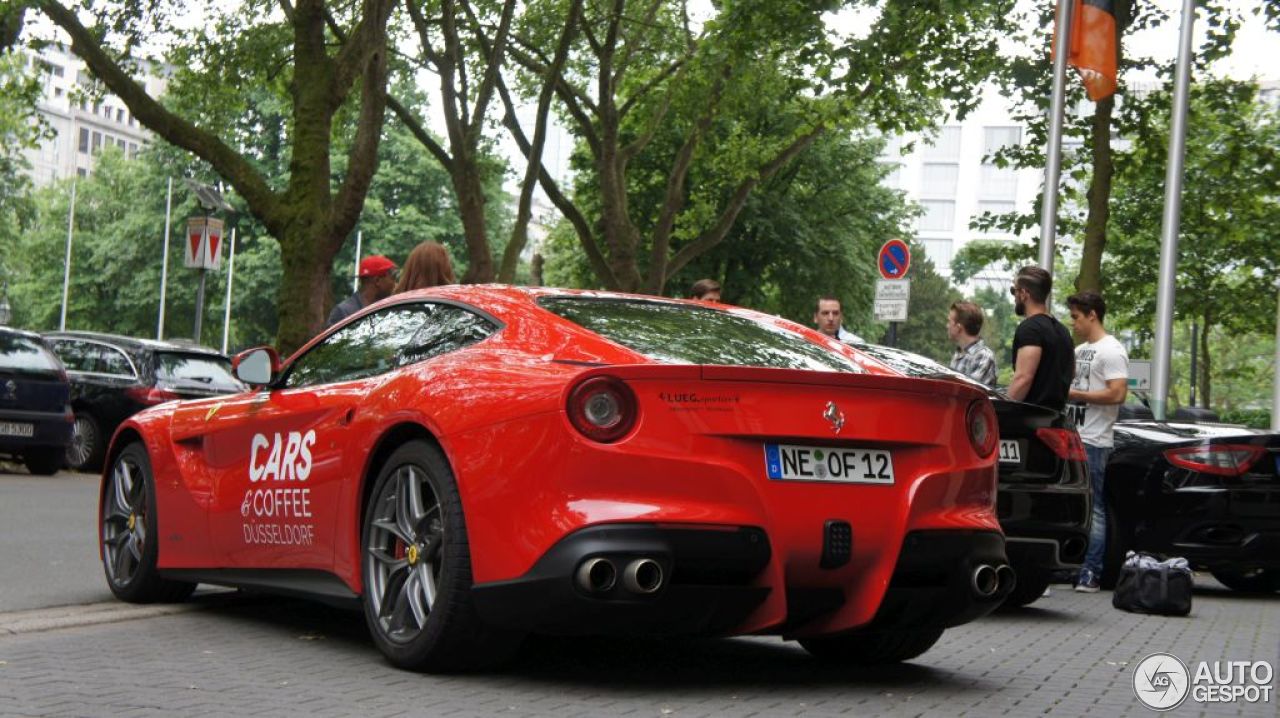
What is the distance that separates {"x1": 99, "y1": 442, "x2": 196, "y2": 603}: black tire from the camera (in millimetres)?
7668

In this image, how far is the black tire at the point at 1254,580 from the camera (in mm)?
12711

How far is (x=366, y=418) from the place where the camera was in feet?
20.2

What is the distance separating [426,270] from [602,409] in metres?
4.73

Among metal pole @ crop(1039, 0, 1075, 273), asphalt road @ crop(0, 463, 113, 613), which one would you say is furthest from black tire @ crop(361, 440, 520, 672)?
metal pole @ crop(1039, 0, 1075, 273)

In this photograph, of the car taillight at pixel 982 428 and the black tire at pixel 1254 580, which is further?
the black tire at pixel 1254 580

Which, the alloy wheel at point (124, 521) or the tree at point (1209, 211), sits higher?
the tree at point (1209, 211)

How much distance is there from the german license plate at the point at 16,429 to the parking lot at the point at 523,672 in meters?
10.0

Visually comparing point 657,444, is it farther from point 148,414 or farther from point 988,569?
point 148,414

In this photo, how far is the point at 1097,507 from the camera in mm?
11570

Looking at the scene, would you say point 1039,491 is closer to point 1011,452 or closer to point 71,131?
point 1011,452

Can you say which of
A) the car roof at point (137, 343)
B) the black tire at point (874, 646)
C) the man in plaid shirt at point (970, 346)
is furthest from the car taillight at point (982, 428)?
the car roof at point (137, 343)

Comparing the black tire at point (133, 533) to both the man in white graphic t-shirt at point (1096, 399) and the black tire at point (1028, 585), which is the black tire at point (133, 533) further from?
the man in white graphic t-shirt at point (1096, 399)

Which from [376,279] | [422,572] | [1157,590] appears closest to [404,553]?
[422,572]

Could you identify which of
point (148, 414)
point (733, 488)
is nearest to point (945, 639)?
point (733, 488)
